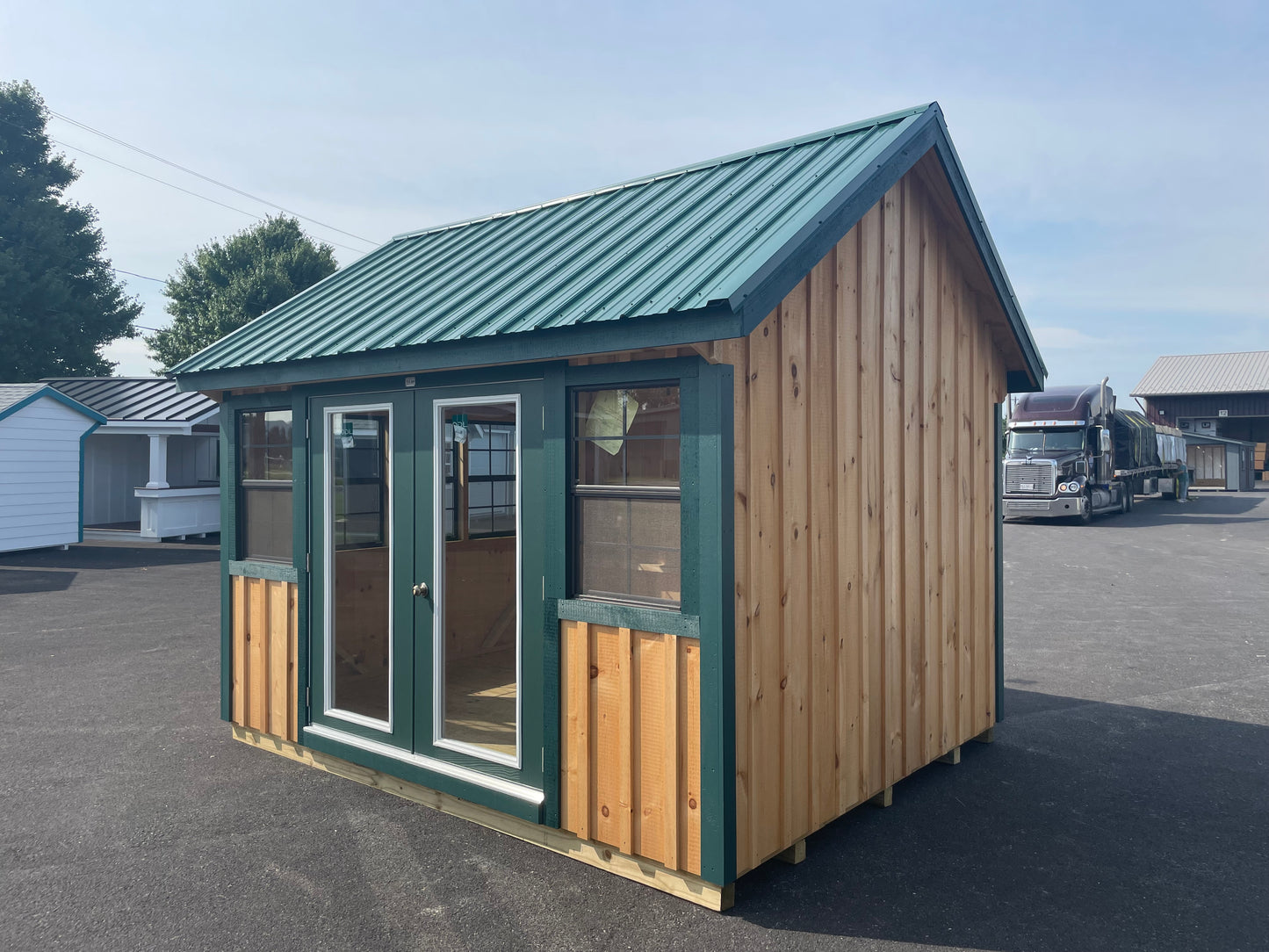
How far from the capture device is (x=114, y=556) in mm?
17828

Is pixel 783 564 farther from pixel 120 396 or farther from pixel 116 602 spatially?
pixel 120 396

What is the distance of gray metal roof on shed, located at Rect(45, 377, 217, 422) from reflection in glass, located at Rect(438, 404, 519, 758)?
46.1ft

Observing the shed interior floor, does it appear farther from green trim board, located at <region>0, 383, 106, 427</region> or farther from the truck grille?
the truck grille

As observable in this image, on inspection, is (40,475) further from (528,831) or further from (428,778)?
(528,831)

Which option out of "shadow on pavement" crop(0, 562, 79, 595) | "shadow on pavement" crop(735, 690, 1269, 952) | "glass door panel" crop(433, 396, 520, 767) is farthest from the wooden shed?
"shadow on pavement" crop(0, 562, 79, 595)

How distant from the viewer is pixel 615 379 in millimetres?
4410

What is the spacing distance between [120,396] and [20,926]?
20.4m

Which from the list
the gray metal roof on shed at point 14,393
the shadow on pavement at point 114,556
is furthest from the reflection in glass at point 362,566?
the gray metal roof on shed at point 14,393

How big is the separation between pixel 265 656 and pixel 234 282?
103 feet

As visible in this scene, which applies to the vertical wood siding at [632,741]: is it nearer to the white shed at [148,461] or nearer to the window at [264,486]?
the window at [264,486]

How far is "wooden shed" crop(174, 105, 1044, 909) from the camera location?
4184mm

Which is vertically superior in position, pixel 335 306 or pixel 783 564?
pixel 335 306

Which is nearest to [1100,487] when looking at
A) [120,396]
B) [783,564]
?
[783,564]

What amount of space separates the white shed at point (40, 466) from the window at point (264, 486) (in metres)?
14.3
